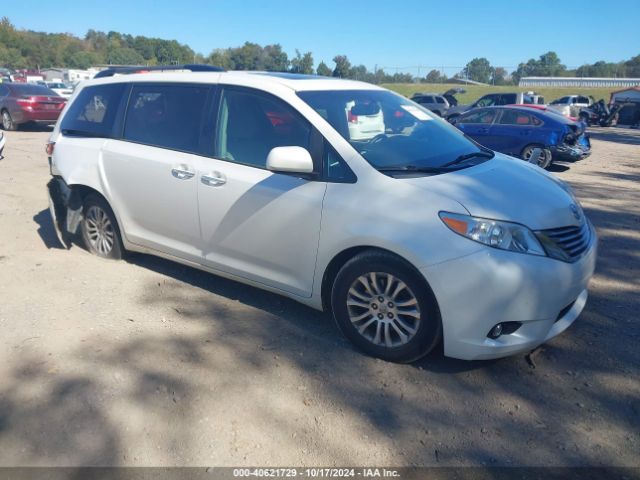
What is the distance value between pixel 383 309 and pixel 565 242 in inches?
46.6

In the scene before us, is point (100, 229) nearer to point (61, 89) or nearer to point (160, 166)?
point (160, 166)

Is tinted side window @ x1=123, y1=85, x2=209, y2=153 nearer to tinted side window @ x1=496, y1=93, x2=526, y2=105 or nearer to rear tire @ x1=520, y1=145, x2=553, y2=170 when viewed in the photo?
rear tire @ x1=520, y1=145, x2=553, y2=170

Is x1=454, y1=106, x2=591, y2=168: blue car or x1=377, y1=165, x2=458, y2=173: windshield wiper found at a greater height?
x1=377, y1=165, x2=458, y2=173: windshield wiper

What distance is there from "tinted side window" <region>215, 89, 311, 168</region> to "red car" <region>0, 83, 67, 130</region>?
14.9m

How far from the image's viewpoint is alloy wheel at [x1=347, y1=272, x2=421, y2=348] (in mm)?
3234

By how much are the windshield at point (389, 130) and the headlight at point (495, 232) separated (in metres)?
0.63

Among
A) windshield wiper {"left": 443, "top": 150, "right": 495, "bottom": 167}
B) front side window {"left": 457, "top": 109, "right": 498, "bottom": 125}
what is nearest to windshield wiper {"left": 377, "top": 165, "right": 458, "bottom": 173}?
windshield wiper {"left": 443, "top": 150, "right": 495, "bottom": 167}

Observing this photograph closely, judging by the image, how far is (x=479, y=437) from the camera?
2.78m

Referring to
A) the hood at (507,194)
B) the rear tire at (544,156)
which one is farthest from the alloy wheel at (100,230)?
the rear tire at (544,156)

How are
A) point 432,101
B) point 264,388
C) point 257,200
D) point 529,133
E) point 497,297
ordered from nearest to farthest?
point 497,297 → point 264,388 → point 257,200 → point 529,133 → point 432,101

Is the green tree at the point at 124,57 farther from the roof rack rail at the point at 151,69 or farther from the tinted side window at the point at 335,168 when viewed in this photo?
the tinted side window at the point at 335,168

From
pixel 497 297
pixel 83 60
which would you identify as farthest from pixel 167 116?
pixel 83 60

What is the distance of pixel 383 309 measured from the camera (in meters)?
Answer: 3.33

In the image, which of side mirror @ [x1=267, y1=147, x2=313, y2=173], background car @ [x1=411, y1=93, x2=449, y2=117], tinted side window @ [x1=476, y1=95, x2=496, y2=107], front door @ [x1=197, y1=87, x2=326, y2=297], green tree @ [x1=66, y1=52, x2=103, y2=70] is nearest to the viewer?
side mirror @ [x1=267, y1=147, x2=313, y2=173]
